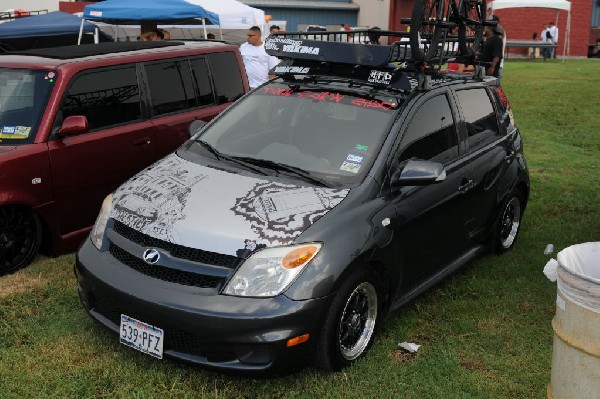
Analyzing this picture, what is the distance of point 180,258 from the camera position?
3.30m

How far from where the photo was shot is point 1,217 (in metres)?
4.73

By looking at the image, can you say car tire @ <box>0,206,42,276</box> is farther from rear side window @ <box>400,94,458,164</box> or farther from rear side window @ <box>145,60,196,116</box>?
rear side window @ <box>400,94,458,164</box>

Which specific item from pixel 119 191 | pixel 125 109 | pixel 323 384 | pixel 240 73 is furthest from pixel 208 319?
pixel 240 73

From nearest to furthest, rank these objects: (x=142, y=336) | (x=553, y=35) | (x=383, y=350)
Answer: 1. (x=142, y=336)
2. (x=383, y=350)
3. (x=553, y=35)

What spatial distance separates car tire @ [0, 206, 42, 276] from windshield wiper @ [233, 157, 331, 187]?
190 centimetres

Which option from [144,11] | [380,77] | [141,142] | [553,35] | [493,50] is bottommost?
[141,142]

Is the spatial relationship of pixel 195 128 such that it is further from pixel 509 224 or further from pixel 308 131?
pixel 509 224

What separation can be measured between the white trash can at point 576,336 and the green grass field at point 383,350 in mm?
987

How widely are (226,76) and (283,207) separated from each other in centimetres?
330

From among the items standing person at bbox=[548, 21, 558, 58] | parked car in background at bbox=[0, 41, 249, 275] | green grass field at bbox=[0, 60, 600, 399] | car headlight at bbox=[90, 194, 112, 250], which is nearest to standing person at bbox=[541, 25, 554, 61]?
standing person at bbox=[548, 21, 558, 58]

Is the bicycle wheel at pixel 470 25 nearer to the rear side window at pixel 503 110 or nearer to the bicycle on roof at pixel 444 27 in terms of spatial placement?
the bicycle on roof at pixel 444 27

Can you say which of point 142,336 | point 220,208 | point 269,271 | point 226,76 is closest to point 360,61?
point 220,208

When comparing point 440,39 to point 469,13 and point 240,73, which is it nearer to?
point 469,13

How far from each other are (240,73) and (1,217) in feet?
9.37
